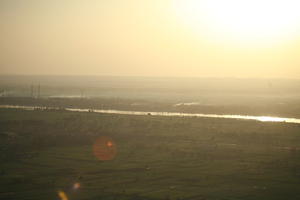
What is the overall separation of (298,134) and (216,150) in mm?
17397

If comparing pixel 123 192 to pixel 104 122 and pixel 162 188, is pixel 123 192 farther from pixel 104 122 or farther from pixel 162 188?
pixel 104 122

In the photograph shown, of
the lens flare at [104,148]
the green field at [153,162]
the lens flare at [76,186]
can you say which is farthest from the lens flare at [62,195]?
the lens flare at [104,148]

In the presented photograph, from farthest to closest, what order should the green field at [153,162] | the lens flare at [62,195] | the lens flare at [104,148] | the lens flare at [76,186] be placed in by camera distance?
the lens flare at [104,148]
the lens flare at [76,186]
the green field at [153,162]
the lens flare at [62,195]

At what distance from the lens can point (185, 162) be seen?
37094 millimetres

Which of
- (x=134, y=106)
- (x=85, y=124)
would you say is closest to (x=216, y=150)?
(x=85, y=124)

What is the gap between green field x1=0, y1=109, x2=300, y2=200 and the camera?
1120 inches

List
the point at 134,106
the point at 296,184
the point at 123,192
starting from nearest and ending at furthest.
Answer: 1. the point at 123,192
2. the point at 296,184
3. the point at 134,106

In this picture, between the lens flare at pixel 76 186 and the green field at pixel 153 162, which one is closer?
the green field at pixel 153 162

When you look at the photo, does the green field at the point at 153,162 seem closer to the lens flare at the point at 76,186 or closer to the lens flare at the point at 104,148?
the lens flare at the point at 76,186

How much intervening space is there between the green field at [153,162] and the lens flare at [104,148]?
81 cm

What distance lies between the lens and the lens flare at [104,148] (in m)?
39.5

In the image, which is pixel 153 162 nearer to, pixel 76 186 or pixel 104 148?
pixel 104 148

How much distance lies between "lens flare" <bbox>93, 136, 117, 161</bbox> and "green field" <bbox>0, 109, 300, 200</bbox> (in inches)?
31.7

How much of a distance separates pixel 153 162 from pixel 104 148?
28.1ft
